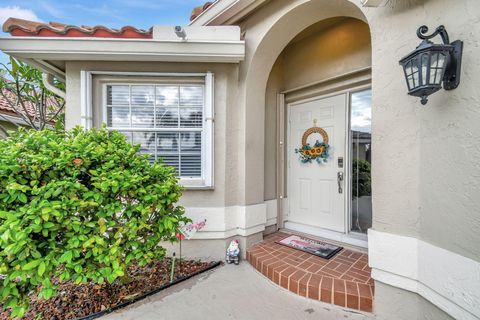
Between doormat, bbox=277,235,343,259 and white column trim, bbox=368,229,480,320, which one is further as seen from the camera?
doormat, bbox=277,235,343,259

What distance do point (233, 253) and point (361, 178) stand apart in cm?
230

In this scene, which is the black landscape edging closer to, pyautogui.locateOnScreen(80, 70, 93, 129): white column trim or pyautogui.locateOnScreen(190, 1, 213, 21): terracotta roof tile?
pyautogui.locateOnScreen(80, 70, 93, 129): white column trim

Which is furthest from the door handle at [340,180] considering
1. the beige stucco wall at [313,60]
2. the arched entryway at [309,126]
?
the beige stucco wall at [313,60]

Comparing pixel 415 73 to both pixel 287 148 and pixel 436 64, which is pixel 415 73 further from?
pixel 287 148

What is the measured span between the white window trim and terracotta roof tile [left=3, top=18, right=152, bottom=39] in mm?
493

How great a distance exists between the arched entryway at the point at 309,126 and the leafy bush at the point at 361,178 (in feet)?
0.07

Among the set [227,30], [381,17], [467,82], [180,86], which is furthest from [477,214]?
[180,86]

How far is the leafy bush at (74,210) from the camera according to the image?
1.78 meters

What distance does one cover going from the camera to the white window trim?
320cm

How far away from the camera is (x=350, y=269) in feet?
8.88

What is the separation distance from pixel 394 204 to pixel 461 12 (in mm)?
1563

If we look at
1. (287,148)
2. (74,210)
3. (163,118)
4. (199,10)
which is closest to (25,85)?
(163,118)

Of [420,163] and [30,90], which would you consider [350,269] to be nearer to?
[420,163]

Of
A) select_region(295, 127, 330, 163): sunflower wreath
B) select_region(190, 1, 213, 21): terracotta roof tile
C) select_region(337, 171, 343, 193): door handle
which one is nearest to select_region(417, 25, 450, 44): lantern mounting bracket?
select_region(295, 127, 330, 163): sunflower wreath
